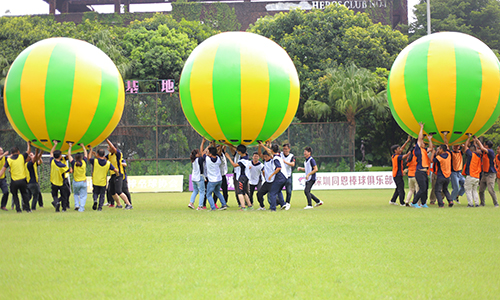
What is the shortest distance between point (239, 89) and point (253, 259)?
399cm

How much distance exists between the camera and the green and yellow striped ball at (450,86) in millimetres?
8953

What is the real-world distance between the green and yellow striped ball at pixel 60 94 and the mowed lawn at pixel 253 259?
5.85 feet

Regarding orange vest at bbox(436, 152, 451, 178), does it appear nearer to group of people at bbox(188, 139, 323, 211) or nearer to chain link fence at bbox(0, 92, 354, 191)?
group of people at bbox(188, 139, 323, 211)

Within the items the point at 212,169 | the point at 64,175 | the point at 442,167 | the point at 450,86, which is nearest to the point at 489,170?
the point at 442,167

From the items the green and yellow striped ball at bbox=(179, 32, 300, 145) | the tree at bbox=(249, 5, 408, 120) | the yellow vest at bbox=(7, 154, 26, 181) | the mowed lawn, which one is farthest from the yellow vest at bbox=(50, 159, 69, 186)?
the tree at bbox=(249, 5, 408, 120)

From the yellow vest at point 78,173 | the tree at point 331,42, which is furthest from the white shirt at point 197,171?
the tree at point 331,42

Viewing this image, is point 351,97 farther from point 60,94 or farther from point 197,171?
point 60,94

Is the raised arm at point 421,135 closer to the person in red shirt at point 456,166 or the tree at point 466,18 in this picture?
the person in red shirt at point 456,166

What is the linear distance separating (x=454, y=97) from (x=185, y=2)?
3710 cm

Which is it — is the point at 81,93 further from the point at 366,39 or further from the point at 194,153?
the point at 366,39

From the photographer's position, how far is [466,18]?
3512 cm

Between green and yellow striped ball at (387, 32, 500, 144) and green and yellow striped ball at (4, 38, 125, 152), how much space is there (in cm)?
607

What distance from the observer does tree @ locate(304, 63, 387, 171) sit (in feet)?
76.2

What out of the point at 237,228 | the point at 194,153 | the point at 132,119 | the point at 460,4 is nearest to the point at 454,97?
the point at 237,228
